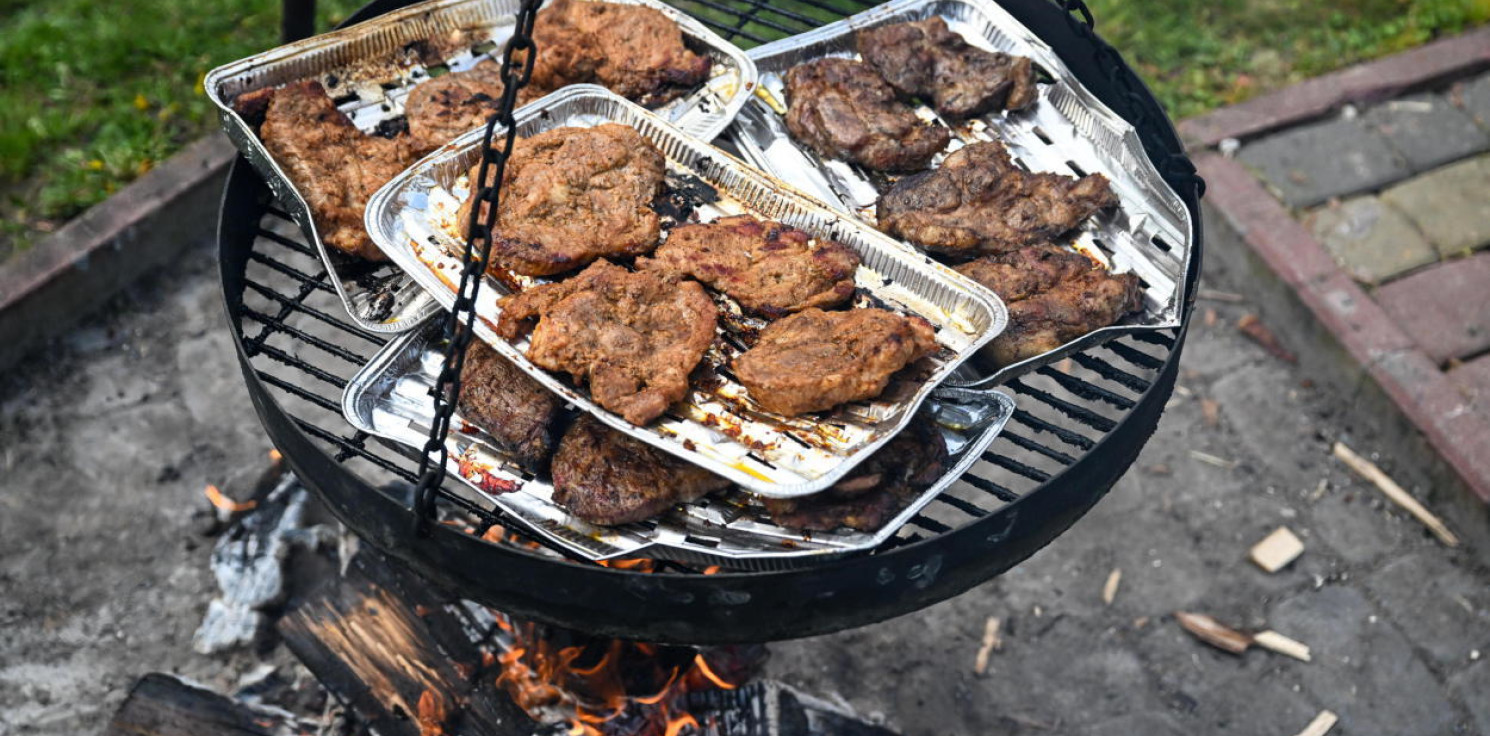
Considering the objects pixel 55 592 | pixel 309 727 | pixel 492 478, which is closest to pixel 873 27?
pixel 492 478

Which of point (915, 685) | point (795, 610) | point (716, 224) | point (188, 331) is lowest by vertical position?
point (915, 685)

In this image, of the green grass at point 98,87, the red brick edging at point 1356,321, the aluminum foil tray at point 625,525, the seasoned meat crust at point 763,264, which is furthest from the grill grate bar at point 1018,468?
the green grass at point 98,87

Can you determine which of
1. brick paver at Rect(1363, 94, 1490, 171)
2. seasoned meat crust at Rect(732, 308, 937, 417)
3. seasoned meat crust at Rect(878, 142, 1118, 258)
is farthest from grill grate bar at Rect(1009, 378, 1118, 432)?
brick paver at Rect(1363, 94, 1490, 171)

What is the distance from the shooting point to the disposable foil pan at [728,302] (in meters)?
3.11

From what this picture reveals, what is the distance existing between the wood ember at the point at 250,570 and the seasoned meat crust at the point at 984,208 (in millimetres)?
2756

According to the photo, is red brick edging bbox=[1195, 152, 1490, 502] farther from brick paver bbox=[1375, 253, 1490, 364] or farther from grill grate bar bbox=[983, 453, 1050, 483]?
grill grate bar bbox=[983, 453, 1050, 483]

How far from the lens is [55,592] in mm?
4703

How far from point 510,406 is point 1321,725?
137 inches

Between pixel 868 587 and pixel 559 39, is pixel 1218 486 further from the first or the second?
pixel 559 39

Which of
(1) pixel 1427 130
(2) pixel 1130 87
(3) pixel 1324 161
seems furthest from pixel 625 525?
(1) pixel 1427 130

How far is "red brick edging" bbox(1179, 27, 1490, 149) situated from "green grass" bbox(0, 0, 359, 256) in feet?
16.2

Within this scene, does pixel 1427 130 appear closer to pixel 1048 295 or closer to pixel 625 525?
pixel 1048 295

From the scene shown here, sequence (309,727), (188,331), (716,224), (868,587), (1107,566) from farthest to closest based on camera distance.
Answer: (188,331) < (1107,566) < (309,727) < (716,224) < (868,587)

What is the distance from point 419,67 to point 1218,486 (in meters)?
3.91
